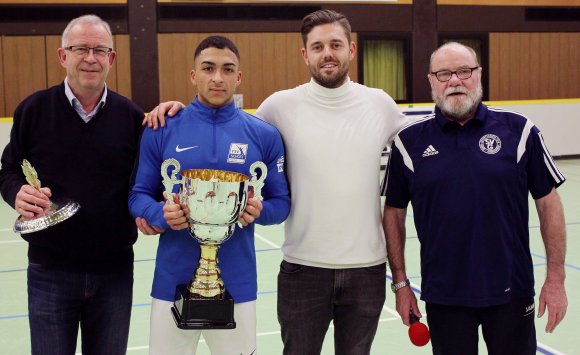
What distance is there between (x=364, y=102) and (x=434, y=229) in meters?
0.70

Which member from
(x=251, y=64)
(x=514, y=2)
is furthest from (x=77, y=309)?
(x=514, y=2)

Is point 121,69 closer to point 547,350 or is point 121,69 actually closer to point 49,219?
point 547,350

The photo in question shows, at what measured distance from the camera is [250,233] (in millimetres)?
3148

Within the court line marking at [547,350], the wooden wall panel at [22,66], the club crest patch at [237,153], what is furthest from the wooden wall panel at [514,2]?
the club crest patch at [237,153]

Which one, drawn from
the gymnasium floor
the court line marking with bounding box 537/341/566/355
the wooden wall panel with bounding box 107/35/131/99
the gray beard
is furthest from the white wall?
the gray beard

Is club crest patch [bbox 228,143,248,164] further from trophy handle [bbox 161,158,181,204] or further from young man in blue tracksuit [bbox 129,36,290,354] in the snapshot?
trophy handle [bbox 161,158,181,204]

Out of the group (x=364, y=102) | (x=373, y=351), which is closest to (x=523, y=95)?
(x=373, y=351)

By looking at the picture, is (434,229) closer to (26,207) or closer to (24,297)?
(26,207)

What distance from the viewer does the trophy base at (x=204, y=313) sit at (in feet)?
9.42

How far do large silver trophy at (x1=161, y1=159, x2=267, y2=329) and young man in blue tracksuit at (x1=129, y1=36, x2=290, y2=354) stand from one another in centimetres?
10

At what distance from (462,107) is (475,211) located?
422mm

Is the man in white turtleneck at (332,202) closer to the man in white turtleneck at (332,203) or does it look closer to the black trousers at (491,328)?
the man in white turtleneck at (332,203)

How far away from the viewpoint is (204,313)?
2885 millimetres

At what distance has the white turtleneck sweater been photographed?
3281 millimetres
